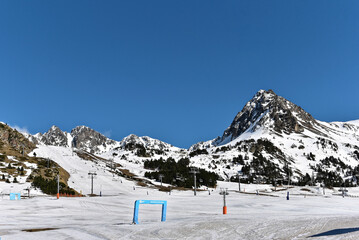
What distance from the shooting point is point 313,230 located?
8984 millimetres

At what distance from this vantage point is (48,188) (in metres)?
76.2

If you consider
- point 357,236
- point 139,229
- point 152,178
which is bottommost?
point 152,178

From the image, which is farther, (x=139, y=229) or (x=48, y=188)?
(x=48, y=188)

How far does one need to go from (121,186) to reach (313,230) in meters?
107

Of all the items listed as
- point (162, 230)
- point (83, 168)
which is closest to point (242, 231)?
point (162, 230)

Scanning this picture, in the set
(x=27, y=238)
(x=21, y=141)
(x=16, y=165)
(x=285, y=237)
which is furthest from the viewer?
(x=21, y=141)

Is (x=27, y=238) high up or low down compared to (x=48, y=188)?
up

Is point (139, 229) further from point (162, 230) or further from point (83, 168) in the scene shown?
point (83, 168)

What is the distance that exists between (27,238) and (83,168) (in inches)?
5704

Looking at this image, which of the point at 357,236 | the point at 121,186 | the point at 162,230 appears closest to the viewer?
the point at 357,236

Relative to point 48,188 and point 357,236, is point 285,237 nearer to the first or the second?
point 357,236

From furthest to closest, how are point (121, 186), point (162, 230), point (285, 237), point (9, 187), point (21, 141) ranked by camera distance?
point (21, 141)
point (121, 186)
point (9, 187)
point (162, 230)
point (285, 237)

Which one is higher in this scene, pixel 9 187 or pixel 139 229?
pixel 139 229

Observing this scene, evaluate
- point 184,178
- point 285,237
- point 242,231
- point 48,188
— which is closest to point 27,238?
point 242,231
